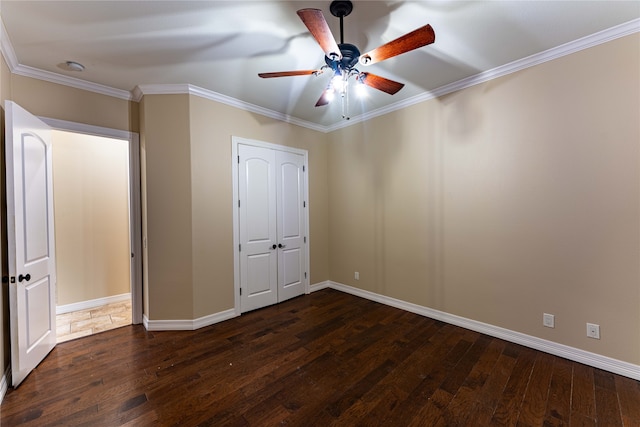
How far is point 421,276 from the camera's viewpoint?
333 centimetres

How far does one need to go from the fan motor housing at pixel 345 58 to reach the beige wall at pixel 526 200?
1673 mm

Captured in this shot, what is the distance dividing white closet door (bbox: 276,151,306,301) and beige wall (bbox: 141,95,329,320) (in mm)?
770

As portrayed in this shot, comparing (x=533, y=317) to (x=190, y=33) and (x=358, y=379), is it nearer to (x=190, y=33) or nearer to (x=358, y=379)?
(x=358, y=379)

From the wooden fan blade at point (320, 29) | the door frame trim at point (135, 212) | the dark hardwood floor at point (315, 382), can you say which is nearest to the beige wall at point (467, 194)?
the door frame trim at point (135, 212)

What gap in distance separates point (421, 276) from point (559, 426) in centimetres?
177

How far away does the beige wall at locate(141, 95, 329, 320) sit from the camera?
2.97 metres

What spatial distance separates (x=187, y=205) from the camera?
3035mm

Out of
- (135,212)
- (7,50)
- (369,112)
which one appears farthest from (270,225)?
(7,50)

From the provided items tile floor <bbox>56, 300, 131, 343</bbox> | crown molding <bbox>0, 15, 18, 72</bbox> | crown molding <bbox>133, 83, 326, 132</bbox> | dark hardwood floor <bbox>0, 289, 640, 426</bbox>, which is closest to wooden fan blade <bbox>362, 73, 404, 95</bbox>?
crown molding <bbox>133, 83, 326, 132</bbox>

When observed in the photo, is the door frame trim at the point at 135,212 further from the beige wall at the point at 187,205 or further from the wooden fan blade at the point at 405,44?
the wooden fan blade at the point at 405,44

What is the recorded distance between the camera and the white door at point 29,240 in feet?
6.67

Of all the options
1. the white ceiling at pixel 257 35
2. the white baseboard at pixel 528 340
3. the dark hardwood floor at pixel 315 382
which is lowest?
the dark hardwood floor at pixel 315 382

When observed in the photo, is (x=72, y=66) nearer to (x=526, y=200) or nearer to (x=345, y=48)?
(x=345, y=48)

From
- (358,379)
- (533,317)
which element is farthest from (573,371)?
(358,379)
